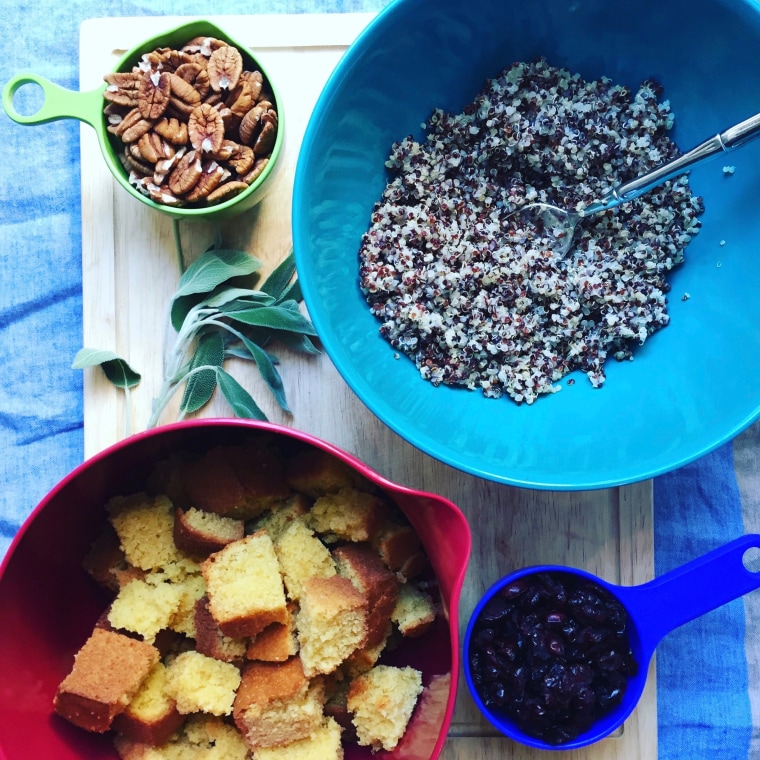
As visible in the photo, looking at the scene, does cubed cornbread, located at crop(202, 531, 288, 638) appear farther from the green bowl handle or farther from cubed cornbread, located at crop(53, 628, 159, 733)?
the green bowl handle

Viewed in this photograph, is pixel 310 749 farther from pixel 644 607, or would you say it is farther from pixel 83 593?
pixel 644 607

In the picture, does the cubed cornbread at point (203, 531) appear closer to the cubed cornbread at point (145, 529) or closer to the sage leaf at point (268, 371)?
the cubed cornbread at point (145, 529)

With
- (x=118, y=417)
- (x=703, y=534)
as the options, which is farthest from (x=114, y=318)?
(x=703, y=534)

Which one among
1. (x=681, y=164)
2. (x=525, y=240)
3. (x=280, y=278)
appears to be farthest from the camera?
(x=280, y=278)

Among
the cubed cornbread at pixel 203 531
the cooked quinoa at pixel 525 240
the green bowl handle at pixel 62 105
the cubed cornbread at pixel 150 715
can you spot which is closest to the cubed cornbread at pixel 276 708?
the cubed cornbread at pixel 150 715

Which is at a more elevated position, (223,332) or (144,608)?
(223,332)

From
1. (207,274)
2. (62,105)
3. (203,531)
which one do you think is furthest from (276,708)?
(62,105)
